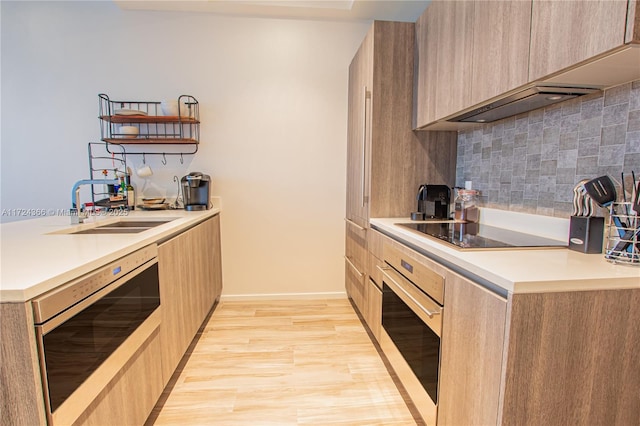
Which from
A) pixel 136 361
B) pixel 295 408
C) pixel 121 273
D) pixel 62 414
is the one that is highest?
pixel 121 273

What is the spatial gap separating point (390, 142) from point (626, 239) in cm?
131

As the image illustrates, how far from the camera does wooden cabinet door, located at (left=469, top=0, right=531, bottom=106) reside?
1102 mm

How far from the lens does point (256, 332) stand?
7.54 ft

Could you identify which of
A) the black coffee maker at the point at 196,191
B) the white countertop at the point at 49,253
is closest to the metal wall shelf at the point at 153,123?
the black coffee maker at the point at 196,191

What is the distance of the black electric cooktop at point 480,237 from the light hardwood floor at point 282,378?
902mm

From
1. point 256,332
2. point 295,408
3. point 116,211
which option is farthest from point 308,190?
point 295,408

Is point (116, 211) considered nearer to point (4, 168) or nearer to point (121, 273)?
point (4, 168)

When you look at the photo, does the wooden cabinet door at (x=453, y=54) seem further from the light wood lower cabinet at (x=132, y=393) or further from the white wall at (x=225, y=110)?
the light wood lower cabinet at (x=132, y=393)

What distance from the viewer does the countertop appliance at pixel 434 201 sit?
1993 millimetres

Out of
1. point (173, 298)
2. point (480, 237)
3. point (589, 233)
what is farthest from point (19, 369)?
point (589, 233)

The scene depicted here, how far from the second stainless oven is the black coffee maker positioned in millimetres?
1541

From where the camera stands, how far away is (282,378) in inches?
69.9

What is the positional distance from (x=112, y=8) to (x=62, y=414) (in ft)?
9.75

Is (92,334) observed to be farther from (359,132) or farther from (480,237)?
(359,132)
